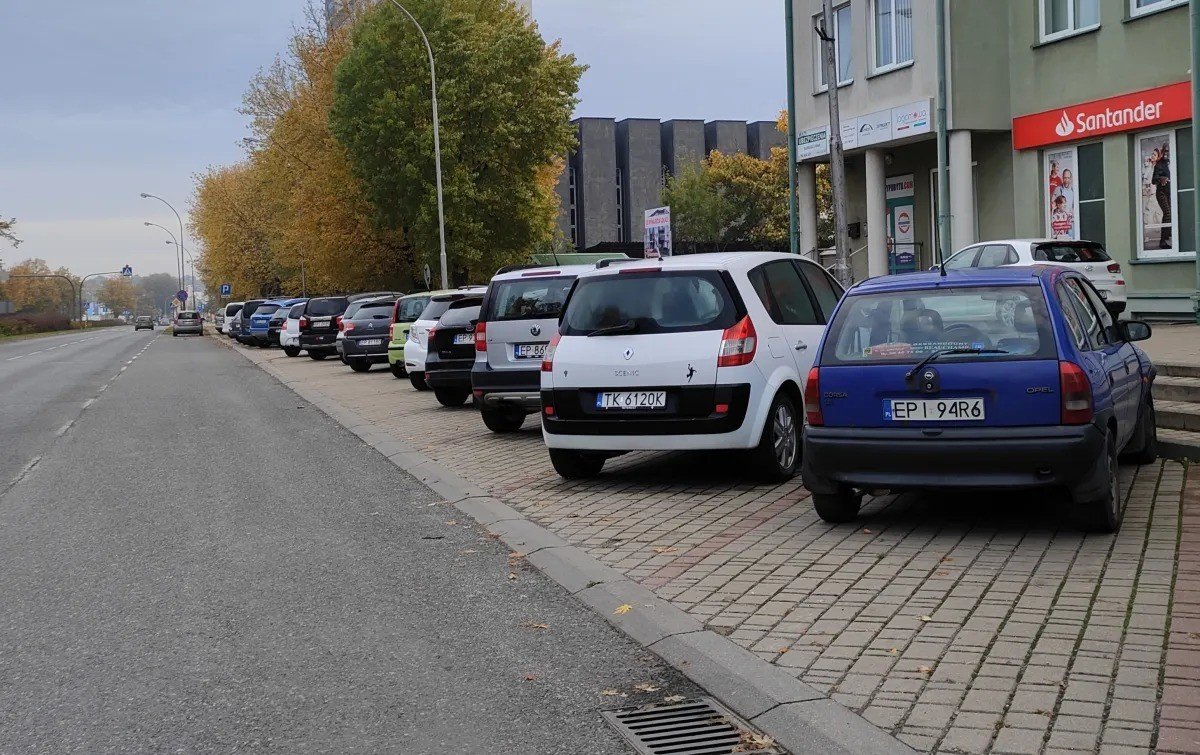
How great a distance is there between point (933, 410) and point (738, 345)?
2363 mm

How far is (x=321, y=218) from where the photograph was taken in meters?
47.0

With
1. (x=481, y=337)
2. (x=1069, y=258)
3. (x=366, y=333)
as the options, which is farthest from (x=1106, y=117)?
(x=366, y=333)

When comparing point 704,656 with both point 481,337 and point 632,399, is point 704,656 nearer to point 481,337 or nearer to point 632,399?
point 632,399

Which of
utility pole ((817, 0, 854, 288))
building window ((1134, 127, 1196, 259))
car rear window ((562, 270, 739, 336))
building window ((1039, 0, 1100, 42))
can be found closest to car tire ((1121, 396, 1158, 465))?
car rear window ((562, 270, 739, 336))

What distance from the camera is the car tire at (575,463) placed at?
10.5 m

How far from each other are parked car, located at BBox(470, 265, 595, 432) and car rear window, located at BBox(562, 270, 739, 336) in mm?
3255

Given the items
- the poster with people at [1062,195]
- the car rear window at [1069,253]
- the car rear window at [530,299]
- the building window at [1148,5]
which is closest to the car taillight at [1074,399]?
the car rear window at [530,299]

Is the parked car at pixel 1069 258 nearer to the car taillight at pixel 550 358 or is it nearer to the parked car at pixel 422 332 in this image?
A: the parked car at pixel 422 332

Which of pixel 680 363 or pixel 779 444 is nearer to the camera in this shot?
pixel 680 363

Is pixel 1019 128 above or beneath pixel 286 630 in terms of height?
above

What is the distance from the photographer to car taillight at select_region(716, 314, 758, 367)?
9.56 meters

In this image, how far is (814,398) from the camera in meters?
7.86

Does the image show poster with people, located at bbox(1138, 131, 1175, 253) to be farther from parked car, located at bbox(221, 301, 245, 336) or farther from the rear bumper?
parked car, located at bbox(221, 301, 245, 336)

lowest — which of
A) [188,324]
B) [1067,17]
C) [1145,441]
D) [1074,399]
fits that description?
[1145,441]
